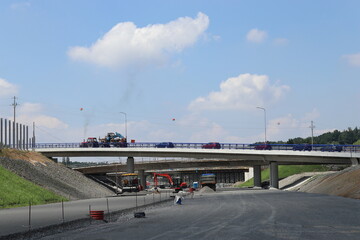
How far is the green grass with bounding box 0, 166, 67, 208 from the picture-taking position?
57.2 m

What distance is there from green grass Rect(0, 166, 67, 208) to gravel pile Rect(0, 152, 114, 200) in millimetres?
4038

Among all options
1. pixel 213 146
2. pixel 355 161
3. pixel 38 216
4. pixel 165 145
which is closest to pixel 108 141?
pixel 165 145

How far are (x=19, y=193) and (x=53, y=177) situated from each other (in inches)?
1001

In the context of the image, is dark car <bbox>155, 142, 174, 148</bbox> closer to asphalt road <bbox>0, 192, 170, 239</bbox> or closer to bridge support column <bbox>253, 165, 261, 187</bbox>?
bridge support column <bbox>253, 165, 261, 187</bbox>

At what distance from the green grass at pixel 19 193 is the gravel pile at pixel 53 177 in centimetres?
404

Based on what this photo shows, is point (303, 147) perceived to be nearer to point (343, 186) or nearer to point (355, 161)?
point (355, 161)

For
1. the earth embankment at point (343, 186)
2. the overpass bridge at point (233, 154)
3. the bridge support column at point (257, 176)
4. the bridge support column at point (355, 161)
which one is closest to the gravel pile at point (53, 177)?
the overpass bridge at point (233, 154)

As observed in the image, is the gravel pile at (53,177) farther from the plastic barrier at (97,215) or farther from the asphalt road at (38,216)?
the plastic barrier at (97,215)

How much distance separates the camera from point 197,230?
25969 millimetres

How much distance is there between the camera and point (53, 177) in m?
86.8

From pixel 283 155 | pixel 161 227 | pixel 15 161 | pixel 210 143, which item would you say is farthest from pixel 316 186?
pixel 161 227

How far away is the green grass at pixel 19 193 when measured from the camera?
57150 mm

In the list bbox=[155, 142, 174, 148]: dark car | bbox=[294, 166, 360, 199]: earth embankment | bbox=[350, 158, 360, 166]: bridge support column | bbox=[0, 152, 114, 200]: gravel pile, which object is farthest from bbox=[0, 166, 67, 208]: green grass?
bbox=[350, 158, 360, 166]: bridge support column

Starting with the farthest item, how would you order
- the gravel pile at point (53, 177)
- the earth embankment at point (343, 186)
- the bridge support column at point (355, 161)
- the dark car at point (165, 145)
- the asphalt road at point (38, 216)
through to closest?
the dark car at point (165, 145) → the bridge support column at point (355, 161) → the gravel pile at point (53, 177) → the earth embankment at point (343, 186) → the asphalt road at point (38, 216)
